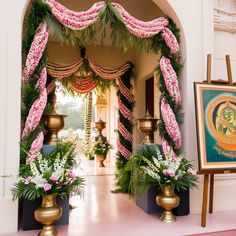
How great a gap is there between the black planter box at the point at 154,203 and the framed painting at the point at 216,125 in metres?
0.68

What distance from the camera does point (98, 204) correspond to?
335 centimetres

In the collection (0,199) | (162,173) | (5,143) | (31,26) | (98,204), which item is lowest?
(98,204)

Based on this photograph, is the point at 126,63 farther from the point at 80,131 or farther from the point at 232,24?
the point at 80,131

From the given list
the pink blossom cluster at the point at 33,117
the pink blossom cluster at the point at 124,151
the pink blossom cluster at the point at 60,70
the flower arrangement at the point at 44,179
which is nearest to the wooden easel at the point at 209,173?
the flower arrangement at the point at 44,179

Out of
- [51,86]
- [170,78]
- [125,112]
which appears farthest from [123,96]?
[170,78]

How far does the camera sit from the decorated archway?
8.20 ft

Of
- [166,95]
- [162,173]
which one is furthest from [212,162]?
[166,95]

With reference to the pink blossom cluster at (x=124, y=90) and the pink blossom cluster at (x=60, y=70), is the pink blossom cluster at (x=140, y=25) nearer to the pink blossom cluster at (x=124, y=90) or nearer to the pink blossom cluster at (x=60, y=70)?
the pink blossom cluster at (x=60, y=70)

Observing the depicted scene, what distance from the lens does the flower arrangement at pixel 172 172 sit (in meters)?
2.60

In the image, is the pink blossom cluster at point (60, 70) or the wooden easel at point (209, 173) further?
the pink blossom cluster at point (60, 70)

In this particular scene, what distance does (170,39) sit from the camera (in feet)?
9.70

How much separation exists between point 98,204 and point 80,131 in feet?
29.4

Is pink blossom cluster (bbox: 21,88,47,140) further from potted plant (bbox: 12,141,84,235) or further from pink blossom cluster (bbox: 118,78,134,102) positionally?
pink blossom cluster (bbox: 118,78,134,102)

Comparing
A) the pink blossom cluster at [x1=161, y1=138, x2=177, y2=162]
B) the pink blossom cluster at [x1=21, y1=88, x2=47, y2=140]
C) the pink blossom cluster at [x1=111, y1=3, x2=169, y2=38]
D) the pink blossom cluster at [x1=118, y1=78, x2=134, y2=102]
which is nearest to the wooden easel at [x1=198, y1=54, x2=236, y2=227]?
the pink blossom cluster at [x1=161, y1=138, x2=177, y2=162]
